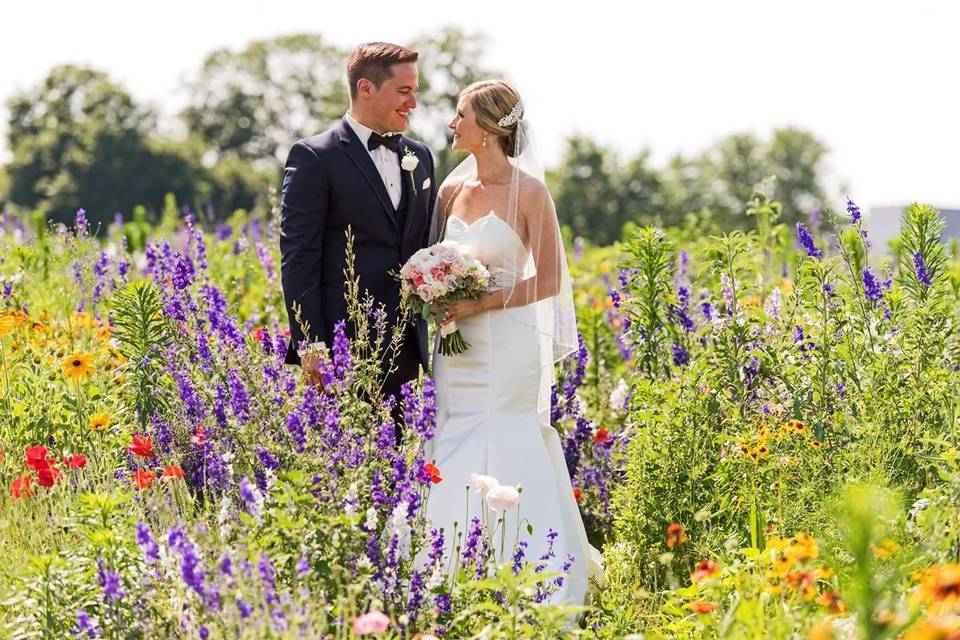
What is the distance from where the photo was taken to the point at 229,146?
58531 millimetres

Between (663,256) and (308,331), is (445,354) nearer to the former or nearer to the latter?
(308,331)

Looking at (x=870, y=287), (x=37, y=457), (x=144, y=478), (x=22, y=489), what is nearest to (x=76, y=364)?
(x=22, y=489)

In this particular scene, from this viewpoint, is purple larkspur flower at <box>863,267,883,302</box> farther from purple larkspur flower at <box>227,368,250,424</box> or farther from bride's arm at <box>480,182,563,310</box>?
purple larkspur flower at <box>227,368,250,424</box>

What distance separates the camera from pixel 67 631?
369cm

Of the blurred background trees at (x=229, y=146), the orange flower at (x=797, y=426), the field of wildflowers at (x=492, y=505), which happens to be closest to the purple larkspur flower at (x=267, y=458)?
the field of wildflowers at (x=492, y=505)

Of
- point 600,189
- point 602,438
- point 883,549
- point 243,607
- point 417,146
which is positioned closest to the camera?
point 243,607

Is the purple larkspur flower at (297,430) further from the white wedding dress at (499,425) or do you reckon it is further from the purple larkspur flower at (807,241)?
the purple larkspur flower at (807,241)

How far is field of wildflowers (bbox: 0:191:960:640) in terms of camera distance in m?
3.33

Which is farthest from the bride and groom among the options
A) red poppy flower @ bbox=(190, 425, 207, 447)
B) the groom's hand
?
red poppy flower @ bbox=(190, 425, 207, 447)

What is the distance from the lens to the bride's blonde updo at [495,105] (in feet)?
16.6

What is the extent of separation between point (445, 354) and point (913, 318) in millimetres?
2125

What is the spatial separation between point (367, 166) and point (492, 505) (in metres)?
1.86

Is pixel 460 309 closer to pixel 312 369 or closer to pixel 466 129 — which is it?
pixel 312 369

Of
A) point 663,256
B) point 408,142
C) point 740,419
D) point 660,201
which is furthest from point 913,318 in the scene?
point 660,201
